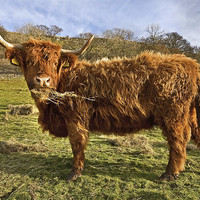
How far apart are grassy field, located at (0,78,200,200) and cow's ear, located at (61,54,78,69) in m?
1.96

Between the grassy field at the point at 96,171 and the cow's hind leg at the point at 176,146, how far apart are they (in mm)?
149

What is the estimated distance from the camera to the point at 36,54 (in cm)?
274

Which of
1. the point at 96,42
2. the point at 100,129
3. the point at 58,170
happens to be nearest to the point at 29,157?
the point at 58,170

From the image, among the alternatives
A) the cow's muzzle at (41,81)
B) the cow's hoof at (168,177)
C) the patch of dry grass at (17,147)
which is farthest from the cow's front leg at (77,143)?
the cow's hoof at (168,177)

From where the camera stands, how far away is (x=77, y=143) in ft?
9.80

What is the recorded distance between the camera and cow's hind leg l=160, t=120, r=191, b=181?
2.75 meters

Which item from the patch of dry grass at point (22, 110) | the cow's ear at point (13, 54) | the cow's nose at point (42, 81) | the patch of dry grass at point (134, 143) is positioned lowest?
the patch of dry grass at point (134, 143)

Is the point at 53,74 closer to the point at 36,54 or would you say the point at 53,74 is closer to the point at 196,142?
the point at 36,54

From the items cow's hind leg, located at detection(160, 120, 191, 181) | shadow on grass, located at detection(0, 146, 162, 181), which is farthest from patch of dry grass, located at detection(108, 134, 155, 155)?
cow's hind leg, located at detection(160, 120, 191, 181)

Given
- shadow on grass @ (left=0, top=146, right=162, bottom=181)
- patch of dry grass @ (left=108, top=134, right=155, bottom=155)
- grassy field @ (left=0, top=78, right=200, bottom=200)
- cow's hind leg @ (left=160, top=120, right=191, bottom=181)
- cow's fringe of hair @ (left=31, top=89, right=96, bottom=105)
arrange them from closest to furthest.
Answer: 1. grassy field @ (left=0, top=78, right=200, bottom=200)
2. cow's fringe of hair @ (left=31, top=89, right=96, bottom=105)
3. cow's hind leg @ (left=160, top=120, right=191, bottom=181)
4. shadow on grass @ (left=0, top=146, right=162, bottom=181)
5. patch of dry grass @ (left=108, top=134, right=155, bottom=155)

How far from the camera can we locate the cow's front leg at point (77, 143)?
292 cm

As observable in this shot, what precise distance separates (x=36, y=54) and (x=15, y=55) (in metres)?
0.48

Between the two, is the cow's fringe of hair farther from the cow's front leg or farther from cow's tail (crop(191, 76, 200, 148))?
cow's tail (crop(191, 76, 200, 148))

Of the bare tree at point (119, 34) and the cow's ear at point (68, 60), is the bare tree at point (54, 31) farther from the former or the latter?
the cow's ear at point (68, 60)
